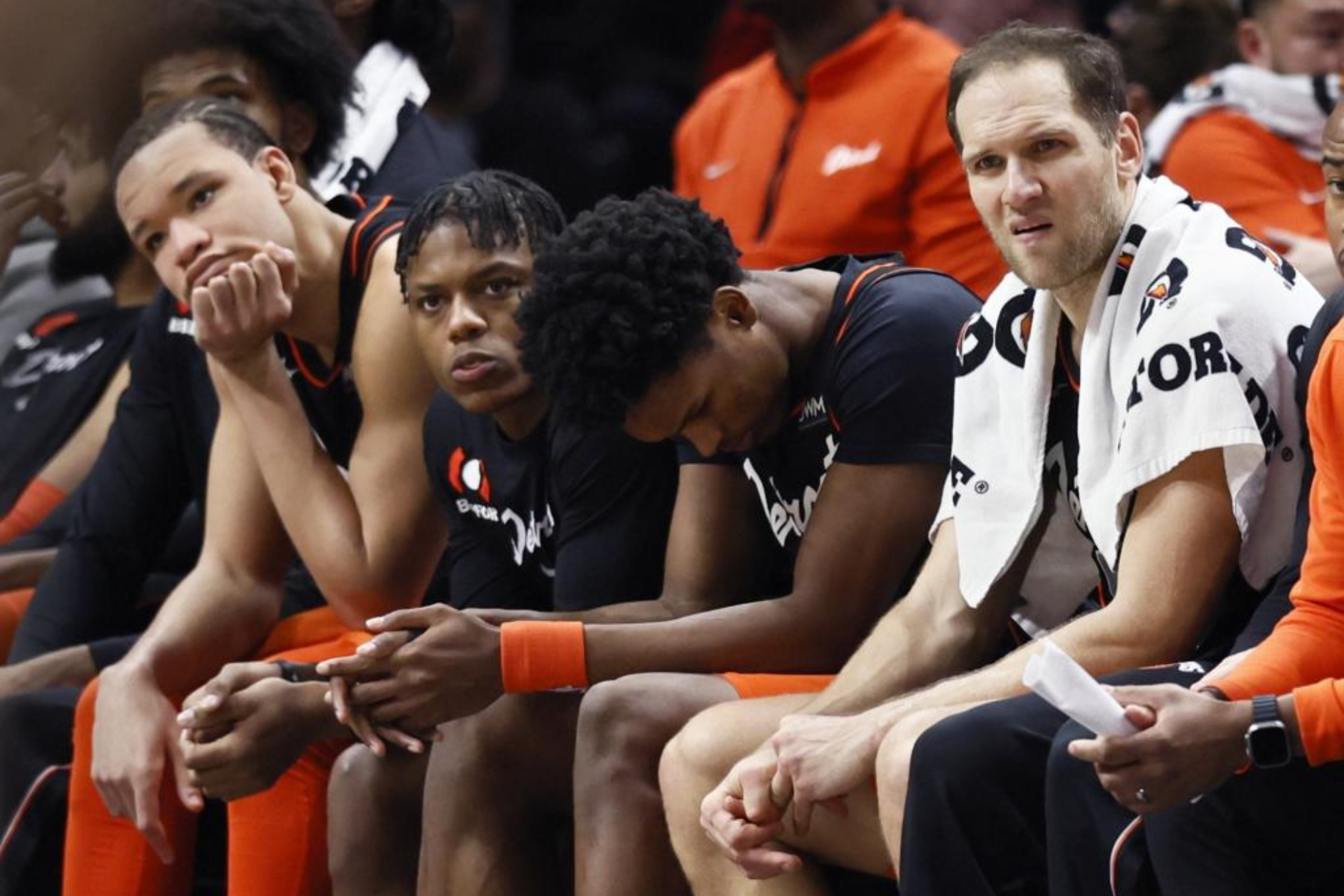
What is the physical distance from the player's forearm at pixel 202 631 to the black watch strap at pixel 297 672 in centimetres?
32

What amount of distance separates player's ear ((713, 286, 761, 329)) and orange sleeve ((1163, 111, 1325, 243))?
1422 mm

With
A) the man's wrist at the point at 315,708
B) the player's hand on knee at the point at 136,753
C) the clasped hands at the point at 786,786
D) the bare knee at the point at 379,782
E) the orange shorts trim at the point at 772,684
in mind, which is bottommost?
the player's hand on knee at the point at 136,753

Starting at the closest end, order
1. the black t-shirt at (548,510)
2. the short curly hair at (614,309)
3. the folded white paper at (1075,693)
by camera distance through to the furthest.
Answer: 1. the folded white paper at (1075,693)
2. the short curly hair at (614,309)
3. the black t-shirt at (548,510)

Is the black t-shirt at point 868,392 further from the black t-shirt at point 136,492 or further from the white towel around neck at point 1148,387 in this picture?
the black t-shirt at point 136,492

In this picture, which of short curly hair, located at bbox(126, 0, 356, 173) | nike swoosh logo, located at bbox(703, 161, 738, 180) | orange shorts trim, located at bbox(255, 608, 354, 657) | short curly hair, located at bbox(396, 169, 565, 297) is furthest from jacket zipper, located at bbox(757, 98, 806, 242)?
orange shorts trim, located at bbox(255, 608, 354, 657)

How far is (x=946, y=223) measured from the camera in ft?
14.5

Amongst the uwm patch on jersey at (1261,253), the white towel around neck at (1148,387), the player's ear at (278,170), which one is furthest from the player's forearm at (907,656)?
the player's ear at (278,170)

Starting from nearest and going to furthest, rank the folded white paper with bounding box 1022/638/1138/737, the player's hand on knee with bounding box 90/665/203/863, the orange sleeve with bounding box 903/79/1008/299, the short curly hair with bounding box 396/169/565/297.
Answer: the folded white paper with bounding box 1022/638/1138/737 → the short curly hair with bounding box 396/169/565/297 → the player's hand on knee with bounding box 90/665/203/863 → the orange sleeve with bounding box 903/79/1008/299

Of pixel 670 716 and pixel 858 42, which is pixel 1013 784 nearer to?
pixel 670 716

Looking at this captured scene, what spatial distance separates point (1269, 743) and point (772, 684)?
0.98m

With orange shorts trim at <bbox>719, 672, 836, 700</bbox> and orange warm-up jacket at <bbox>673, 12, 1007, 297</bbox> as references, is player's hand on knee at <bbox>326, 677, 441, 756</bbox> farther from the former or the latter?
orange warm-up jacket at <bbox>673, 12, 1007, 297</bbox>

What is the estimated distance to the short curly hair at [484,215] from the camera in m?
3.57

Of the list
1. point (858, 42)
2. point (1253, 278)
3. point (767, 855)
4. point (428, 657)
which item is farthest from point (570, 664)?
point (858, 42)

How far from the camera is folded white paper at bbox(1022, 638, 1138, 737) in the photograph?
224 centimetres
